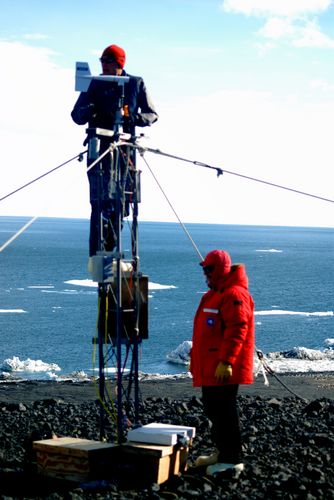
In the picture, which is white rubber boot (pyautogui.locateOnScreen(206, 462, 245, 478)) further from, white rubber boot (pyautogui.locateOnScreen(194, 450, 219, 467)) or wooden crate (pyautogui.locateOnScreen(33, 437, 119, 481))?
wooden crate (pyautogui.locateOnScreen(33, 437, 119, 481))

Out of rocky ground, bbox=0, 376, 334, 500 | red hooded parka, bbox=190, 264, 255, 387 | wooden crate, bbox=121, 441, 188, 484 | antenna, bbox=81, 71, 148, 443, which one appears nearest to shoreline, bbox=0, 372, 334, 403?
rocky ground, bbox=0, 376, 334, 500

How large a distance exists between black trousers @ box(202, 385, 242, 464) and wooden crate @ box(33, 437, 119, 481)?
916 millimetres

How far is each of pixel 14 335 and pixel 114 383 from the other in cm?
3106

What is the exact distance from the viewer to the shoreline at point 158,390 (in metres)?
16.6

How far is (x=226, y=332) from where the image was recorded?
7.40 meters

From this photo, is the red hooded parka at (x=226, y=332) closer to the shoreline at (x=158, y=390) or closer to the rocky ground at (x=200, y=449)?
the rocky ground at (x=200, y=449)

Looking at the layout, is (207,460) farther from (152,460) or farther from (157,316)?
(157,316)

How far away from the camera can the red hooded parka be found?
7.40 meters

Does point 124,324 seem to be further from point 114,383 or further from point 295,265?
point 295,265

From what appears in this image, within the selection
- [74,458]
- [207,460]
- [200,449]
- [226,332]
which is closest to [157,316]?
[200,449]

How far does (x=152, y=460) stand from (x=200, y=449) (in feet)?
5.84

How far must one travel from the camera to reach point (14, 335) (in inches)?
1955

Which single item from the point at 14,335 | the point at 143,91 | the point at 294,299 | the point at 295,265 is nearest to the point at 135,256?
the point at 143,91

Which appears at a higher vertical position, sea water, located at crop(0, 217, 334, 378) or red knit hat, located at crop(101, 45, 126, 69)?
red knit hat, located at crop(101, 45, 126, 69)
